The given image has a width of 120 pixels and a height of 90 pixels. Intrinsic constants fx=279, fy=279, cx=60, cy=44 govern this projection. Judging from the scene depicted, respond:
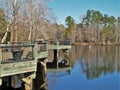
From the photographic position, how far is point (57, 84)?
21.2 meters

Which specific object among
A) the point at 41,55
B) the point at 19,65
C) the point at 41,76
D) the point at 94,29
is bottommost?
the point at 41,76

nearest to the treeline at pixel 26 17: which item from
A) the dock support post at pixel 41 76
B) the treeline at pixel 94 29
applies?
the dock support post at pixel 41 76

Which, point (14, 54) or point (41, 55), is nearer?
point (14, 54)

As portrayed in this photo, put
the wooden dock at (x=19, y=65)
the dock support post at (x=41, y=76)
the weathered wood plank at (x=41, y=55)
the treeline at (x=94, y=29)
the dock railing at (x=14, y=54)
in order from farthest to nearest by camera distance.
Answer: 1. the treeline at (x=94, y=29)
2. the dock support post at (x=41, y=76)
3. the weathered wood plank at (x=41, y=55)
4. the dock railing at (x=14, y=54)
5. the wooden dock at (x=19, y=65)

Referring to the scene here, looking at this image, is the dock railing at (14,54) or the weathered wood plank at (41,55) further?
the weathered wood plank at (41,55)

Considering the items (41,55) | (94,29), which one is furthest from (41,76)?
(94,29)

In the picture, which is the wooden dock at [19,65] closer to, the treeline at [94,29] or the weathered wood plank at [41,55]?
the weathered wood plank at [41,55]

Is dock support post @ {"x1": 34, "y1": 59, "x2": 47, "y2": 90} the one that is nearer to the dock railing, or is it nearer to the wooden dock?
the dock railing

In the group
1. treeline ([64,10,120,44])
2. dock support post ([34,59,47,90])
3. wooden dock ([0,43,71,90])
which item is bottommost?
dock support post ([34,59,47,90])

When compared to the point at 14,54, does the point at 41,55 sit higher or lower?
lower

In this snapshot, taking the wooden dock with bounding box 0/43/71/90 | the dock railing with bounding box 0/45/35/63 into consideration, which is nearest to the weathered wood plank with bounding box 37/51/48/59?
the dock railing with bounding box 0/45/35/63

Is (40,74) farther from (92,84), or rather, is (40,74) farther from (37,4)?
(37,4)

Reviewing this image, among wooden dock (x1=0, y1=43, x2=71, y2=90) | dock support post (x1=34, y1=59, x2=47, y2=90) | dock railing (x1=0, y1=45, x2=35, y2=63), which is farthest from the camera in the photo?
dock support post (x1=34, y1=59, x2=47, y2=90)

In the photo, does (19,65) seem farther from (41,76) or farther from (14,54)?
(41,76)
